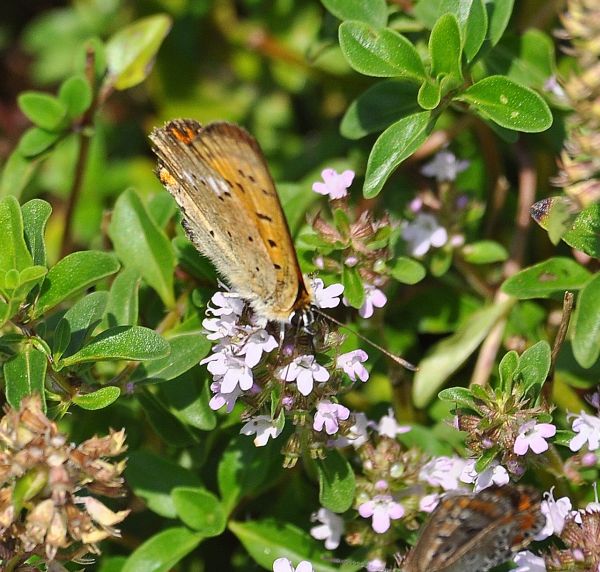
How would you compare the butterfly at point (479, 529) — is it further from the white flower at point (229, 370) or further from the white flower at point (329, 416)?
the white flower at point (229, 370)

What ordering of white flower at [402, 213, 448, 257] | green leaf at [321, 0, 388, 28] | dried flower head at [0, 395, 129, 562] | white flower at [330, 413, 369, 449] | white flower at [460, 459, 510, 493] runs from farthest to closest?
white flower at [402, 213, 448, 257], green leaf at [321, 0, 388, 28], white flower at [330, 413, 369, 449], white flower at [460, 459, 510, 493], dried flower head at [0, 395, 129, 562]

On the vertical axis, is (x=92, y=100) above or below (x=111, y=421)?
above

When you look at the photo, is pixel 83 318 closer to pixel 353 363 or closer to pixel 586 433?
pixel 353 363

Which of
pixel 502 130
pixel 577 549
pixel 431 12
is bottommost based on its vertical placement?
pixel 577 549

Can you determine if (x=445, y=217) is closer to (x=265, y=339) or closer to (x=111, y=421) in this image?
(x=265, y=339)

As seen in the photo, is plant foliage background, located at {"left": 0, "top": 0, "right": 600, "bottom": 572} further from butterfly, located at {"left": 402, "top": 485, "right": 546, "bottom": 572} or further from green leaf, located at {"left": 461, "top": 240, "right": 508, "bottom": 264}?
butterfly, located at {"left": 402, "top": 485, "right": 546, "bottom": 572}

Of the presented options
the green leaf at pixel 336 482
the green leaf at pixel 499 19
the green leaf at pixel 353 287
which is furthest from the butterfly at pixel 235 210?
the green leaf at pixel 499 19

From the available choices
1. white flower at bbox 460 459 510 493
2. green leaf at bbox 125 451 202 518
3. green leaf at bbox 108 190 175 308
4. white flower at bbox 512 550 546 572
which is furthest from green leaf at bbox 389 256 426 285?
green leaf at bbox 125 451 202 518

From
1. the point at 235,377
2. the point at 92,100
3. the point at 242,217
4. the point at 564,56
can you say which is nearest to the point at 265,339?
the point at 235,377
